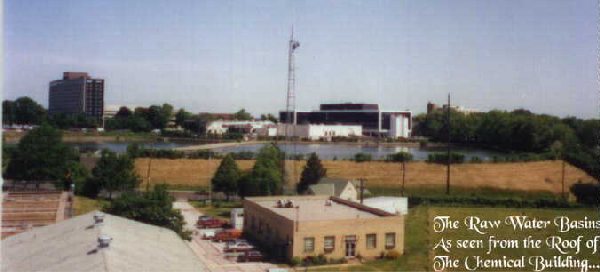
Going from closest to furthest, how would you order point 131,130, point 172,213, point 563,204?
1. point 172,213
2. point 563,204
3. point 131,130

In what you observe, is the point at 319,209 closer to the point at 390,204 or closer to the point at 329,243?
the point at 329,243

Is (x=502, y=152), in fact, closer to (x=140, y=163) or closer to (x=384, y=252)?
(x=140, y=163)

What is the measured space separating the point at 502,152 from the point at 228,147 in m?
30.9

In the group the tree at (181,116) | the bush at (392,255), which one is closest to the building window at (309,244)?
the bush at (392,255)

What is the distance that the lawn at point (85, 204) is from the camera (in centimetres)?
2161

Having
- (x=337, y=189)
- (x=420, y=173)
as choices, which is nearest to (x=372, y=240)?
(x=337, y=189)

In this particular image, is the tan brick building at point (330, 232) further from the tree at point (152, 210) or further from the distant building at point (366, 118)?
Result: the distant building at point (366, 118)

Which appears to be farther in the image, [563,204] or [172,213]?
[563,204]

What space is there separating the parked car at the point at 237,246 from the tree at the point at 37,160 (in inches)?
574

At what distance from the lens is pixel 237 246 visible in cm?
1653

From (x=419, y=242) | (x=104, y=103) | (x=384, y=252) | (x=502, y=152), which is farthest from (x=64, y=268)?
(x=104, y=103)

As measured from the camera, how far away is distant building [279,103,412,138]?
7875 centimetres

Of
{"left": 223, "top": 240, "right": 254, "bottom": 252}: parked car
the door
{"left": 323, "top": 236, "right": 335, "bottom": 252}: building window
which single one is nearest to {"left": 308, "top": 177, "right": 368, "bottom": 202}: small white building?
{"left": 223, "top": 240, "right": 254, "bottom": 252}: parked car

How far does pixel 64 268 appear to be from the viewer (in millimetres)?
8578
